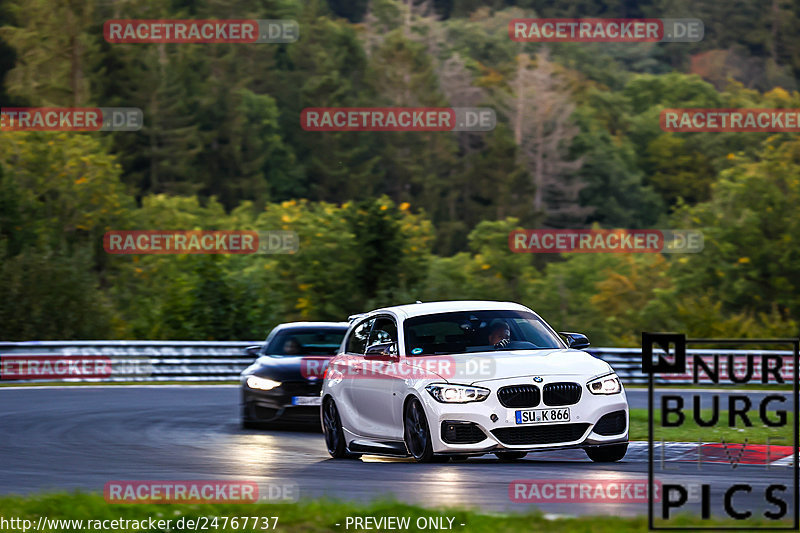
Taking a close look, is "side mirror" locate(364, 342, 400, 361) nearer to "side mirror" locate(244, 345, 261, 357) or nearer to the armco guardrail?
"side mirror" locate(244, 345, 261, 357)

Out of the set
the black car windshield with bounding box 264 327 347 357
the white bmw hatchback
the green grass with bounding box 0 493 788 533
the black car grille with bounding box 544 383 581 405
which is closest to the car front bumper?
the black car windshield with bounding box 264 327 347 357

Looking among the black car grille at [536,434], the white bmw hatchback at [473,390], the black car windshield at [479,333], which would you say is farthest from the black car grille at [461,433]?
the black car windshield at [479,333]

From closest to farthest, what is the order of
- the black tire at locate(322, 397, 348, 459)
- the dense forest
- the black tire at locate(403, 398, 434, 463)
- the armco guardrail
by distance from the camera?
the black tire at locate(403, 398, 434, 463)
the black tire at locate(322, 397, 348, 459)
the armco guardrail
the dense forest

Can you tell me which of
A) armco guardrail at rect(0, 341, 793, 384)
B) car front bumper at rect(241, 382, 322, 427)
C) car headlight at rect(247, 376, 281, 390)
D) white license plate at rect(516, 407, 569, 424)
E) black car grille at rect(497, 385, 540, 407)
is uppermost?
black car grille at rect(497, 385, 540, 407)

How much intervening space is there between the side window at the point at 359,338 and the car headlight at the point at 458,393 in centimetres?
240

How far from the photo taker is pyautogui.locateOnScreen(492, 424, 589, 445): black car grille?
12.9 metres

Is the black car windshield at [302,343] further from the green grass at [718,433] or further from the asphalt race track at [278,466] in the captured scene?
the green grass at [718,433]

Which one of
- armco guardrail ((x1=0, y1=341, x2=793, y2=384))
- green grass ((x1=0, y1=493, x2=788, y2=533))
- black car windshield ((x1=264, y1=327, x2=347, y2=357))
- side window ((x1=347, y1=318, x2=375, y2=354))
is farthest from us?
armco guardrail ((x1=0, y1=341, x2=793, y2=384))

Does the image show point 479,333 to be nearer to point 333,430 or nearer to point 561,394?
point 561,394

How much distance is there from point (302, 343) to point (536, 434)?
26.7ft

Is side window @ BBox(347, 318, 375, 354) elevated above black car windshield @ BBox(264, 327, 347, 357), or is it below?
above

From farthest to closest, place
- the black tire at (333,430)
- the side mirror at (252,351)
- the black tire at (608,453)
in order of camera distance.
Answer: the side mirror at (252,351), the black tire at (333,430), the black tire at (608,453)

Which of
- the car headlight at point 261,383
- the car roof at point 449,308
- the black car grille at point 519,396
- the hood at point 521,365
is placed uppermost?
the car roof at point 449,308

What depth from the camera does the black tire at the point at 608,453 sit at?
44.3 ft
